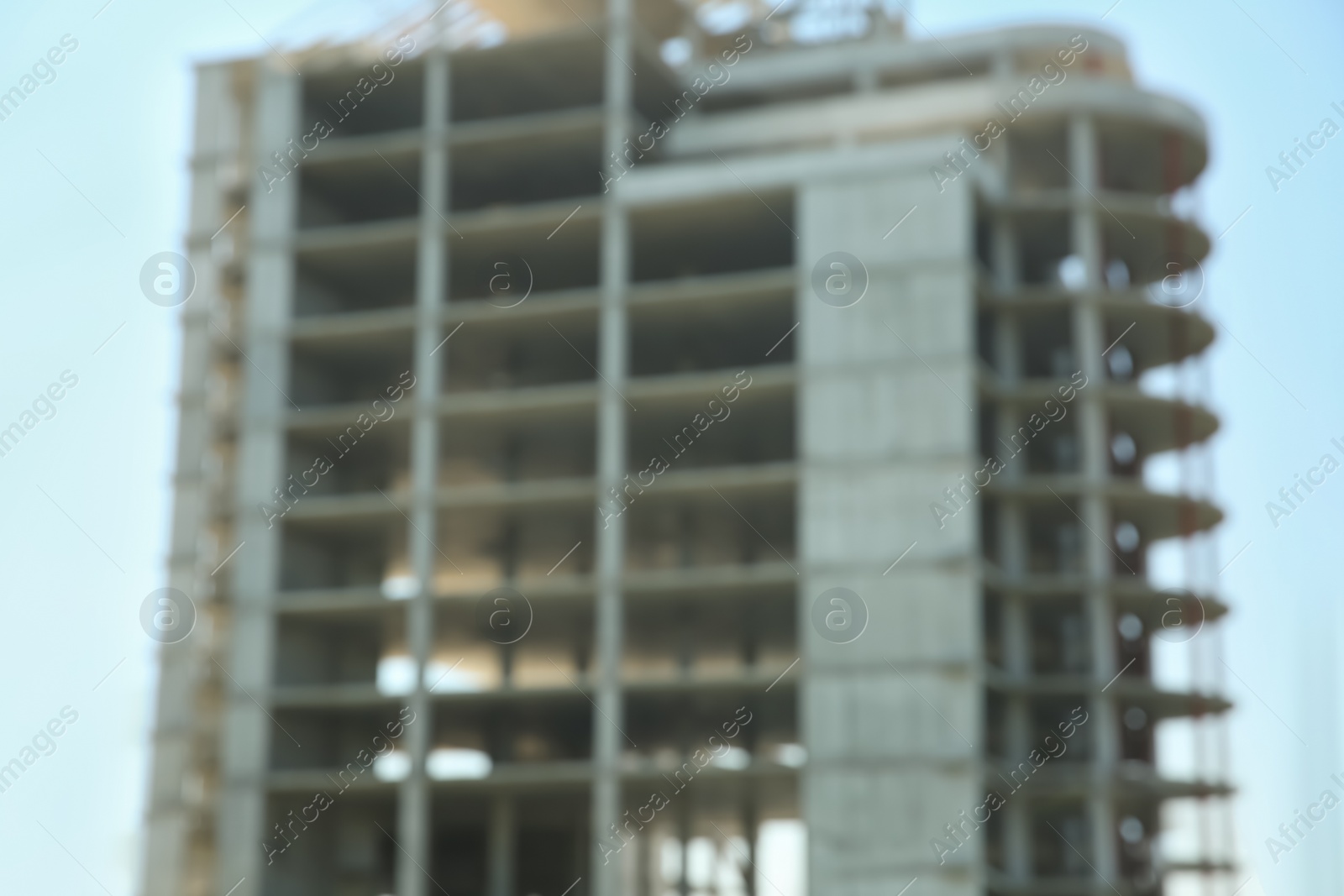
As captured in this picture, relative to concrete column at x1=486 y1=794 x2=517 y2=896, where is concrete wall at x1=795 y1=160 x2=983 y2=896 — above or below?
above

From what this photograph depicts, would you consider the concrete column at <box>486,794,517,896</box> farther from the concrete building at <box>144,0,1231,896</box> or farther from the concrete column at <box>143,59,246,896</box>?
the concrete column at <box>143,59,246,896</box>

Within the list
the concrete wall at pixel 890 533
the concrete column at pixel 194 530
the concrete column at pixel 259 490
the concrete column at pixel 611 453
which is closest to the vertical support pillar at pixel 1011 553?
the concrete wall at pixel 890 533

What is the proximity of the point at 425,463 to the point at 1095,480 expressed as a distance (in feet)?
52.5

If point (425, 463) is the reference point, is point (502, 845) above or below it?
below

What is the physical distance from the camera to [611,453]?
40281 millimetres

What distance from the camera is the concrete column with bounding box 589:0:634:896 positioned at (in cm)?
3806

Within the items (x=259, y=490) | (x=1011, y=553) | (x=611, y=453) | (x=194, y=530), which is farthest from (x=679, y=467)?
(x=194, y=530)

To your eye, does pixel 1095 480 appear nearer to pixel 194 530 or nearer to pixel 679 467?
pixel 679 467

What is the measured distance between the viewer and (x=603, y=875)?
3750 centimetres

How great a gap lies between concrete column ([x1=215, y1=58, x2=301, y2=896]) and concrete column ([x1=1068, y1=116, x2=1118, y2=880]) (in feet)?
63.2

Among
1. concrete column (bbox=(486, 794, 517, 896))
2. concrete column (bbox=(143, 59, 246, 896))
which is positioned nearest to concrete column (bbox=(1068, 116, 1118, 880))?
concrete column (bbox=(486, 794, 517, 896))

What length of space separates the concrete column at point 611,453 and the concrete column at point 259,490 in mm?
8104

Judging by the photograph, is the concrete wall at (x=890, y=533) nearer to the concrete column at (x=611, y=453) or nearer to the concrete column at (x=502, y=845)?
the concrete column at (x=611, y=453)

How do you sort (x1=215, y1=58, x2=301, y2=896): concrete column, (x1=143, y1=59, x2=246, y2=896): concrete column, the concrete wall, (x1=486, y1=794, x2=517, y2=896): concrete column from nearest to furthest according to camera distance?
the concrete wall → (x1=215, y1=58, x2=301, y2=896): concrete column → (x1=486, y1=794, x2=517, y2=896): concrete column → (x1=143, y1=59, x2=246, y2=896): concrete column
